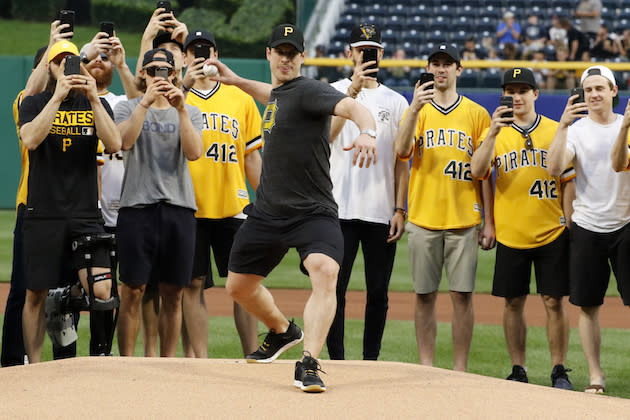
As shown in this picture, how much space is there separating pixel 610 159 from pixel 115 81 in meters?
12.7

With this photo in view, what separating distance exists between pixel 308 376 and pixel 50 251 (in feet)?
7.13

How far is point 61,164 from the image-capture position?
22.0ft

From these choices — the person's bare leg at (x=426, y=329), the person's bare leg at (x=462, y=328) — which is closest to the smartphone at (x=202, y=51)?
the person's bare leg at (x=426, y=329)

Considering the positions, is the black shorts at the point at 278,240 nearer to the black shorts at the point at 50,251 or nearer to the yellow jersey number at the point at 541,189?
the black shorts at the point at 50,251

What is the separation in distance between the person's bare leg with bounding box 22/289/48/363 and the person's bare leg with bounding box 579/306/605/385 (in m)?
3.83

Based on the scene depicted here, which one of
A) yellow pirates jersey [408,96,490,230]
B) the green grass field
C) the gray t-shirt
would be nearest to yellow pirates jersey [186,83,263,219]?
the gray t-shirt

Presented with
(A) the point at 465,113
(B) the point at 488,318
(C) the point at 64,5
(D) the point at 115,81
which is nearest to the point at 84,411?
(A) the point at 465,113

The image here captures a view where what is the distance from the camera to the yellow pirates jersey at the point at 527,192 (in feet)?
24.3

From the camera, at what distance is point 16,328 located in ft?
23.3

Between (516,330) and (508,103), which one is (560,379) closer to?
(516,330)

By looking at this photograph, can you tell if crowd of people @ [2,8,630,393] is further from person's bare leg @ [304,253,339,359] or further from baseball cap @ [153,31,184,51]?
person's bare leg @ [304,253,339,359]

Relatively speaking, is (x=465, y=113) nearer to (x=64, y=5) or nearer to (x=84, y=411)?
(x=84, y=411)

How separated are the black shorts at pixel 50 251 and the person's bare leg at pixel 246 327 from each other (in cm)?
122

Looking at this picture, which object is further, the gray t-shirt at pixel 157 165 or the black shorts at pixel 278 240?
the gray t-shirt at pixel 157 165
